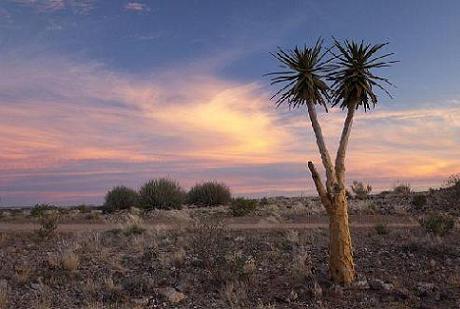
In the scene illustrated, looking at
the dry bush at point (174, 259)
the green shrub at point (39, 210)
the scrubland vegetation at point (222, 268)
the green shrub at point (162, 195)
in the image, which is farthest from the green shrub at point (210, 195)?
the dry bush at point (174, 259)

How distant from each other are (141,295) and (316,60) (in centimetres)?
800

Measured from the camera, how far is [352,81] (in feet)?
56.5

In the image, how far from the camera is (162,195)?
44.2m

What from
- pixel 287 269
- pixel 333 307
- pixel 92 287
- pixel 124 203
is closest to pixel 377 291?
pixel 333 307

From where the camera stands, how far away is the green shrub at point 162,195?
144 ft

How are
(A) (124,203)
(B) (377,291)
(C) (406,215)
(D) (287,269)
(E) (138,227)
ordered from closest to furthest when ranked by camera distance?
(B) (377,291)
(D) (287,269)
(E) (138,227)
(C) (406,215)
(A) (124,203)

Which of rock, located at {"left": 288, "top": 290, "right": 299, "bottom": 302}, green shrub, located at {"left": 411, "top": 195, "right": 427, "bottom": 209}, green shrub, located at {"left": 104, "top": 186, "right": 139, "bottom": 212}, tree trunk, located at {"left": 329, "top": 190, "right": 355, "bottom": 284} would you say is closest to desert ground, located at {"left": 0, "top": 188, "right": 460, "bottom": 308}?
rock, located at {"left": 288, "top": 290, "right": 299, "bottom": 302}

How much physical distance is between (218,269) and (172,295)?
80.8 inches

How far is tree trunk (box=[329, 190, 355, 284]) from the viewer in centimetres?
1720

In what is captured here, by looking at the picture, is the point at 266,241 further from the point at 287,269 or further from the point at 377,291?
the point at 377,291

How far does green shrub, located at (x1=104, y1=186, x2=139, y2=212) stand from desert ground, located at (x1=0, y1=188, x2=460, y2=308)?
18506mm

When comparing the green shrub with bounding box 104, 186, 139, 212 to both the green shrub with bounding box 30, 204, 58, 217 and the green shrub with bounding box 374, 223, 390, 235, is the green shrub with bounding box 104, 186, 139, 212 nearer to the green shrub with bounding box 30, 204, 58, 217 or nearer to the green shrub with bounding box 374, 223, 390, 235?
the green shrub with bounding box 30, 204, 58, 217

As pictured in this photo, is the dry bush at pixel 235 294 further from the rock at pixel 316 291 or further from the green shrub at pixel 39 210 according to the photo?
the green shrub at pixel 39 210

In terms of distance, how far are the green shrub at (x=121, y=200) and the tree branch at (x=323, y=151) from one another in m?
28.9
